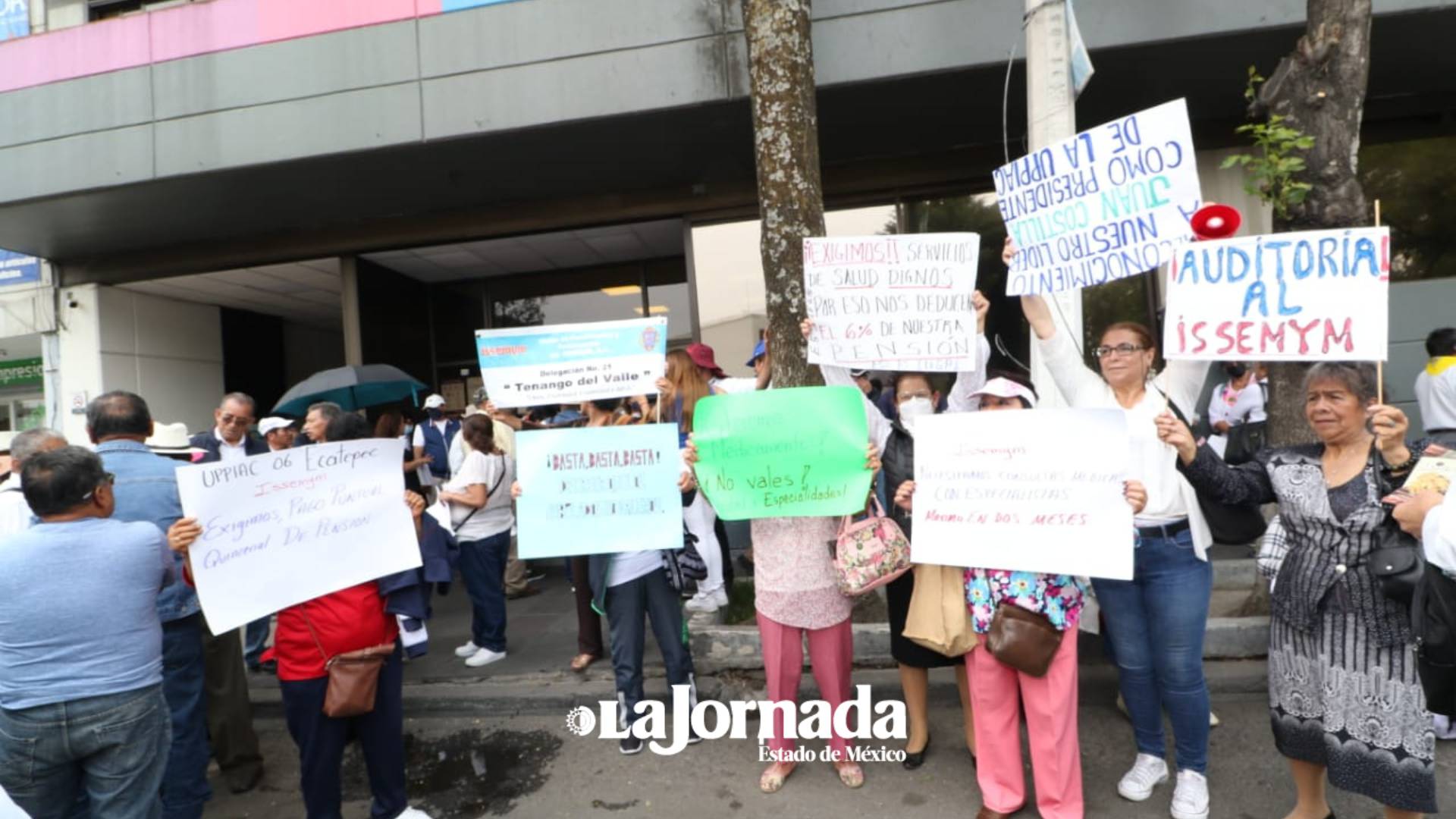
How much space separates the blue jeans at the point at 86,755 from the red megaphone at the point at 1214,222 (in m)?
4.21

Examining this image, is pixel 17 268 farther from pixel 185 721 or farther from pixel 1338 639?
pixel 1338 639

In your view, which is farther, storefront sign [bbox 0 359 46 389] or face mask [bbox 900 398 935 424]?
storefront sign [bbox 0 359 46 389]

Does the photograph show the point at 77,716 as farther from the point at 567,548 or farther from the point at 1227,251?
the point at 1227,251

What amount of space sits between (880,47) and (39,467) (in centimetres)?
671

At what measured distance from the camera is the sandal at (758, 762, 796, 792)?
3514 millimetres

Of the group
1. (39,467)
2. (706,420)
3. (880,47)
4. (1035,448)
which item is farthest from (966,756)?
(880,47)

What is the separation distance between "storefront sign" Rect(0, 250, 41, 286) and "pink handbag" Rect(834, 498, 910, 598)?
13.1 metres

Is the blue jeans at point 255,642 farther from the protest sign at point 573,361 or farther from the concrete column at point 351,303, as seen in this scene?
the concrete column at point 351,303

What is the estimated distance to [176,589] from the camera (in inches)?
133

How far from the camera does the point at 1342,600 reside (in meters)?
2.62

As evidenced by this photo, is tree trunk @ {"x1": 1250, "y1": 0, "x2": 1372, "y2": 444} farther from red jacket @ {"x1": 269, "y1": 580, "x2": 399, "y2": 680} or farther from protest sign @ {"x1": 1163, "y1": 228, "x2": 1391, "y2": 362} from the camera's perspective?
red jacket @ {"x1": 269, "y1": 580, "x2": 399, "y2": 680}

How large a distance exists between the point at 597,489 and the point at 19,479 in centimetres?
251

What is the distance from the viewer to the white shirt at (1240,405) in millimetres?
6906

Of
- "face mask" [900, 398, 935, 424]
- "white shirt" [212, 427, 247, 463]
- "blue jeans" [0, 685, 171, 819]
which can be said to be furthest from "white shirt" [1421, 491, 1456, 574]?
"white shirt" [212, 427, 247, 463]
